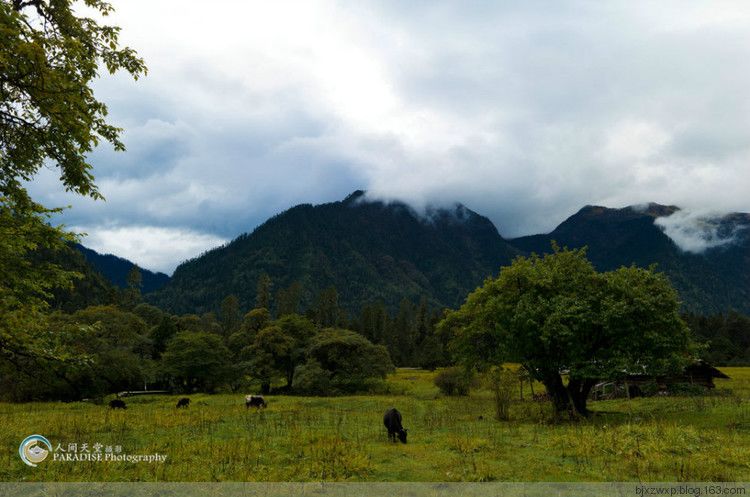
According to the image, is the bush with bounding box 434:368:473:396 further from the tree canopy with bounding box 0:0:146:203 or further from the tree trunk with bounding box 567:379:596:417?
the tree canopy with bounding box 0:0:146:203

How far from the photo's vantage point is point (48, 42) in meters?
7.86

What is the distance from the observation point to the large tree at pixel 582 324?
82.3 feet

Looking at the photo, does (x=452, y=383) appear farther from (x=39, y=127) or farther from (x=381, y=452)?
(x=39, y=127)

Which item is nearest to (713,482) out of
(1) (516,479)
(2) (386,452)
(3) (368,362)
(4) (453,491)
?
(1) (516,479)

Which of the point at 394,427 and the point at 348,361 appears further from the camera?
the point at 348,361

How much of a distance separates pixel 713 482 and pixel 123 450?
17.8 m

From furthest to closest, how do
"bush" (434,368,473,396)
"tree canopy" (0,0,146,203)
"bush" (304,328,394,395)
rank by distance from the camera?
"bush" (304,328,394,395), "bush" (434,368,473,396), "tree canopy" (0,0,146,203)

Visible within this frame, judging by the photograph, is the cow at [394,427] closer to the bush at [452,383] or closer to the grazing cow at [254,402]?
the grazing cow at [254,402]

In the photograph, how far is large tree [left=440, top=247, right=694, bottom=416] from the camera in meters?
25.1

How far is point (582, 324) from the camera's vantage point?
25797 mm

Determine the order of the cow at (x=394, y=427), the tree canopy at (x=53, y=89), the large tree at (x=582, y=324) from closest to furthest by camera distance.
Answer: the tree canopy at (x=53, y=89), the cow at (x=394, y=427), the large tree at (x=582, y=324)

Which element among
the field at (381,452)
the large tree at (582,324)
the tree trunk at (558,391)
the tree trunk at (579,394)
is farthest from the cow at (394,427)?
the tree trunk at (579,394)

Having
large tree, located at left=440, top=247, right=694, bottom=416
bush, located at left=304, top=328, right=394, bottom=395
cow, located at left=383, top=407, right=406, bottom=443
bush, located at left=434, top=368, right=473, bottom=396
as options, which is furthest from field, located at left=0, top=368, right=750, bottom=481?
bush, located at left=304, top=328, right=394, bottom=395

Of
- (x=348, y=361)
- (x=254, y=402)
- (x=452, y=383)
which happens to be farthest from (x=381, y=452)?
(x=348, y=361)
